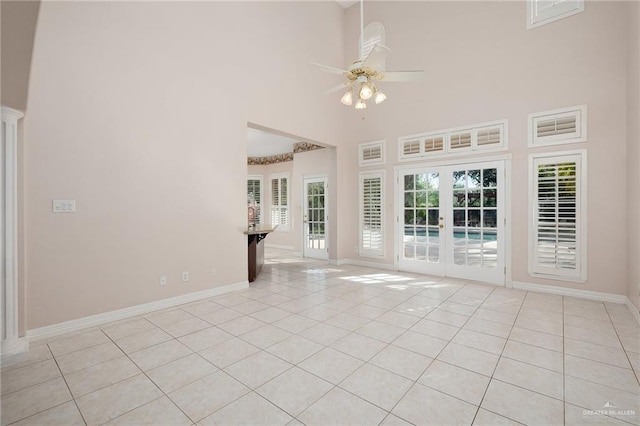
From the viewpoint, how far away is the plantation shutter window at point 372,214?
6047mm

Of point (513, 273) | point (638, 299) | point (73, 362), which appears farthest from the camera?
point (513, 273)

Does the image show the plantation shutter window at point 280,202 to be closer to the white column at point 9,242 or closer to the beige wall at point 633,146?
the white column at point 9,242

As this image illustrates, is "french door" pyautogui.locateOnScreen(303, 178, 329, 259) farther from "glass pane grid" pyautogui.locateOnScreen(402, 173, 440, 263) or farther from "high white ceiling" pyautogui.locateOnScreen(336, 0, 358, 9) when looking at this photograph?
"high white ceiling" pyautogui.locateOnScreen(336, 0, 358, 9)

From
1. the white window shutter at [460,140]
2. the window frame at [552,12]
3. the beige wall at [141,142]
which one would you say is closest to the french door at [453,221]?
the white window shutter at [460,140]

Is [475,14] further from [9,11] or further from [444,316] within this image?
[9,11]

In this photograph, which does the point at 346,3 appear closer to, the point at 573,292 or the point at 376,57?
the point at 376,57

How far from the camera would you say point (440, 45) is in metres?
5.21

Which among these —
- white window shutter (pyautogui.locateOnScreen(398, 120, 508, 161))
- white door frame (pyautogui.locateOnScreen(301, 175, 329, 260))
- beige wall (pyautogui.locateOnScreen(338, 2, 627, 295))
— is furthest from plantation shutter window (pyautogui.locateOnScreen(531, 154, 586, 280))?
white door frame (pyautogui.locateOnScreen(301, 175, 329, 260))

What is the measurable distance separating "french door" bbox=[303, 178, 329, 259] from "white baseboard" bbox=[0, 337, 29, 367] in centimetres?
525

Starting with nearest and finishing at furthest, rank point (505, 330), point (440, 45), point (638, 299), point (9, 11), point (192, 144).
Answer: point (9, 11), point (505, 330), point (638, 299), point (192, 144), point (440, 45)

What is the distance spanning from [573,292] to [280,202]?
7.60 meters

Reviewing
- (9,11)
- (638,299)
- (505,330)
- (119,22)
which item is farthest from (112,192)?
(638,299)

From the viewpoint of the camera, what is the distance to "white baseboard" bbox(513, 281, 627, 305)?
380 cm

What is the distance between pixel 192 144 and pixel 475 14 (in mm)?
4951
